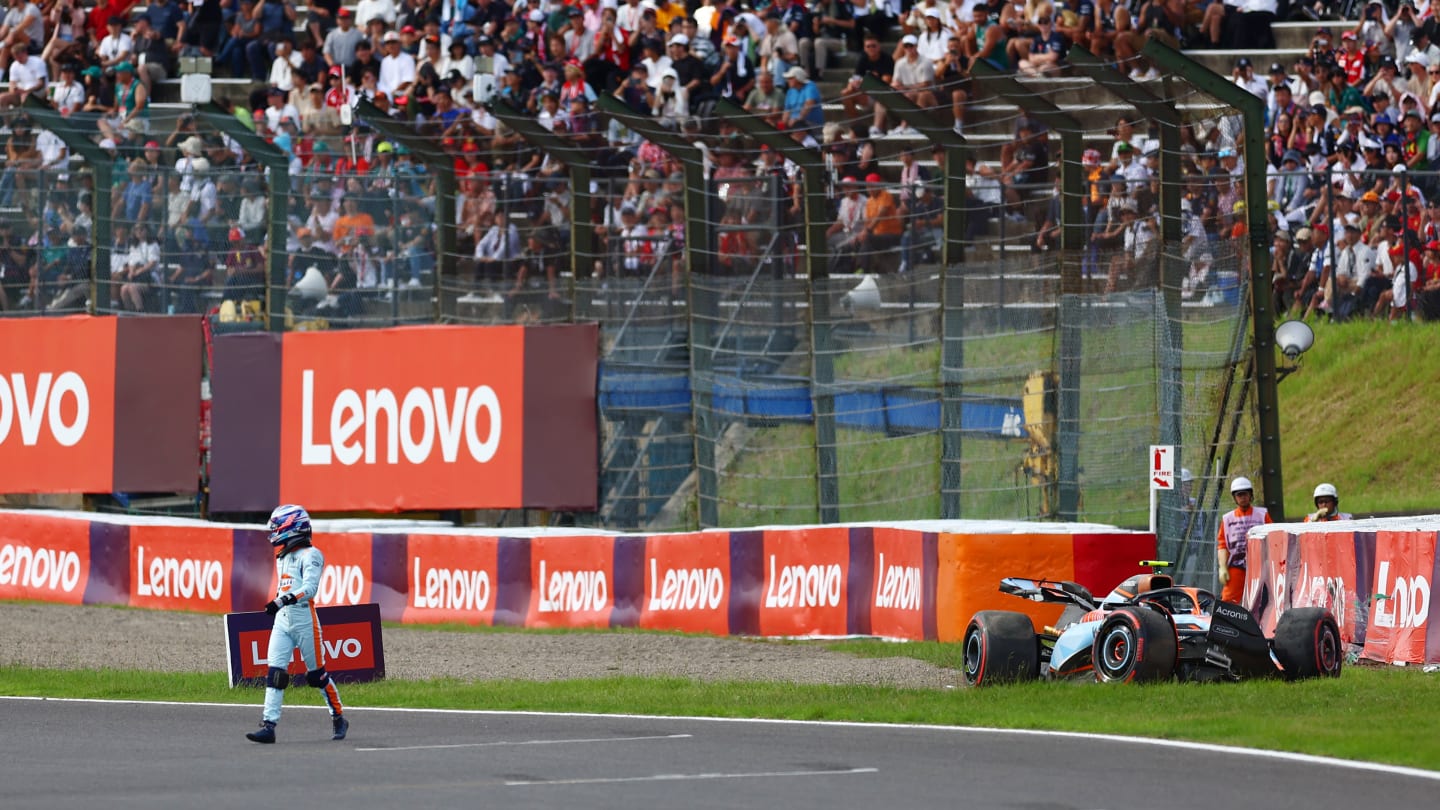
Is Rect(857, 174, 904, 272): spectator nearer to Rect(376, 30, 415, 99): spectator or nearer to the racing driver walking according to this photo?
the racing driver walking

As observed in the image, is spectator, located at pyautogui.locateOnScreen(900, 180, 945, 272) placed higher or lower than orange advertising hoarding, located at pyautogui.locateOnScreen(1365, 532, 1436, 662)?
higher

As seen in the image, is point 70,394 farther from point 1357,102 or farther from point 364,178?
point 1357,102

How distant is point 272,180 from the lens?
23.7 metres

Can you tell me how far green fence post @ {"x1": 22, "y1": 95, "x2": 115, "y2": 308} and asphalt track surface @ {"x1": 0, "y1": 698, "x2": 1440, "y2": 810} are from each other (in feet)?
37.7

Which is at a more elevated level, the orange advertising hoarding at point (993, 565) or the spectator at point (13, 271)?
the spectator at point (13, 271)

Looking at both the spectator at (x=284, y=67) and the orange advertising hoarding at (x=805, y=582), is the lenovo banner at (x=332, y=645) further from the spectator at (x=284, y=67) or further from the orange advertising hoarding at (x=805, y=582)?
the spectator at (x=284, y=67)

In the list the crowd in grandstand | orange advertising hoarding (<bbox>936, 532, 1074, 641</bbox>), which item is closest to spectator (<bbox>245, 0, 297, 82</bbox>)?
the crowd in grandstand

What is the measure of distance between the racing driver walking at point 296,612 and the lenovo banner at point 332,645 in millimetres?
2901

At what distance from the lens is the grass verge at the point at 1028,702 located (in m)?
12.0

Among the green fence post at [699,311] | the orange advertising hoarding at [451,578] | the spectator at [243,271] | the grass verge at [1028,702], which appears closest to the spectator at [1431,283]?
the green fence post at [699,311]

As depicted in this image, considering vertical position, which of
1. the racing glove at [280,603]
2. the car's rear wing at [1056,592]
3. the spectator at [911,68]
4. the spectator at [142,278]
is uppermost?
the spectator at [911,68]

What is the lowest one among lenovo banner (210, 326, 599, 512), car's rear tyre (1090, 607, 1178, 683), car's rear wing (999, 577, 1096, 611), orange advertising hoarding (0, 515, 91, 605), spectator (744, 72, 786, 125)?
orange advertising hoarding (0, 515, 91, 605)

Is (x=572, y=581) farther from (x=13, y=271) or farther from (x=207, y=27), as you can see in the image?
(x=207, y=27)

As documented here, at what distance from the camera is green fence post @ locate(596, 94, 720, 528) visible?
848 inches
